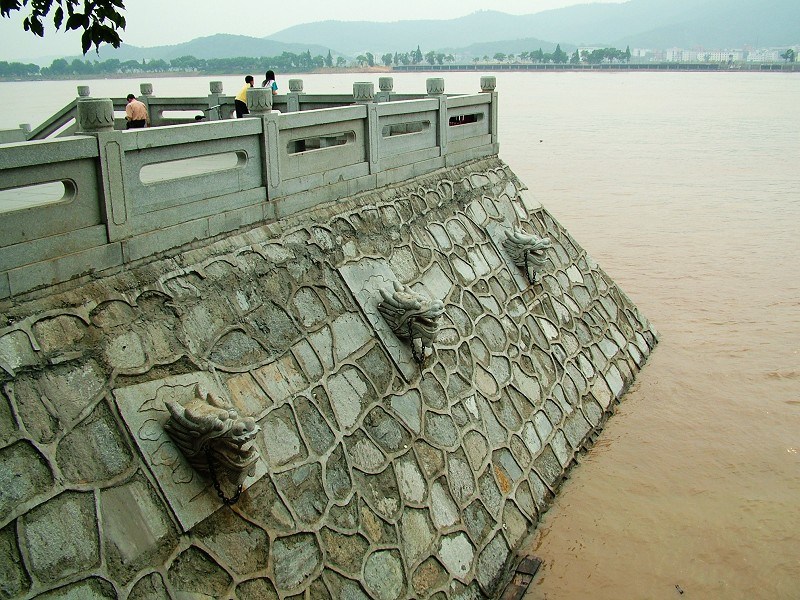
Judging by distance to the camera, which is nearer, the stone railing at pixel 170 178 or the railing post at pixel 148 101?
the stone railing at pixel 170 178

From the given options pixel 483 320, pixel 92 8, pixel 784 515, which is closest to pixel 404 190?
pixel 483 320

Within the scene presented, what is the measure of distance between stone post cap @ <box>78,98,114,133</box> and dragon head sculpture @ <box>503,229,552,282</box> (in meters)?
5.98

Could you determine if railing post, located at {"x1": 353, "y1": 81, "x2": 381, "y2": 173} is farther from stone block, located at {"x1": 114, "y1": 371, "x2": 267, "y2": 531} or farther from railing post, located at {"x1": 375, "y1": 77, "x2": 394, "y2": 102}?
stone block, located at {"x1": 114, "y1": 371, "x2": 267, "y2": 531}

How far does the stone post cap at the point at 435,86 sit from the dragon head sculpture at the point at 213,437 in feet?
20.7

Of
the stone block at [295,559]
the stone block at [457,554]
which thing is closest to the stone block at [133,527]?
the stone block at [295,559]

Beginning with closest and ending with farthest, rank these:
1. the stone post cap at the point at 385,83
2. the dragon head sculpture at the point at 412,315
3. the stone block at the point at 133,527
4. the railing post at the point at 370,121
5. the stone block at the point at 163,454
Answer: the stone block at the point at 133,527, the stone block at the point at 163,454, the dragon head sculpture at the point at 412,315, the railing post at the point at 370,121, the stone post cap at the point at 385,83

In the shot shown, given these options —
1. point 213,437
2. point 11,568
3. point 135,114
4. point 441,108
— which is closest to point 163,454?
point 213,437

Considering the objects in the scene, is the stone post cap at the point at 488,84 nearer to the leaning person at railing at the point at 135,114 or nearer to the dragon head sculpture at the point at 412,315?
the leaning person at railing at the point at 135,114

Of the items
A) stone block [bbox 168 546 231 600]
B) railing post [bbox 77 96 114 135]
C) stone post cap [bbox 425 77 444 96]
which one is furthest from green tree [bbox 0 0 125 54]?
stone post cap [bbox 425 77 444 96]

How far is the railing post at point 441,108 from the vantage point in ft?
33.3

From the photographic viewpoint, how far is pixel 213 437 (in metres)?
4.80

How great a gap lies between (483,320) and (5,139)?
733 cm

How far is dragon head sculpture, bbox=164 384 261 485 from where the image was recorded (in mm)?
4797

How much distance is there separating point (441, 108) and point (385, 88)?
186 centimetres
